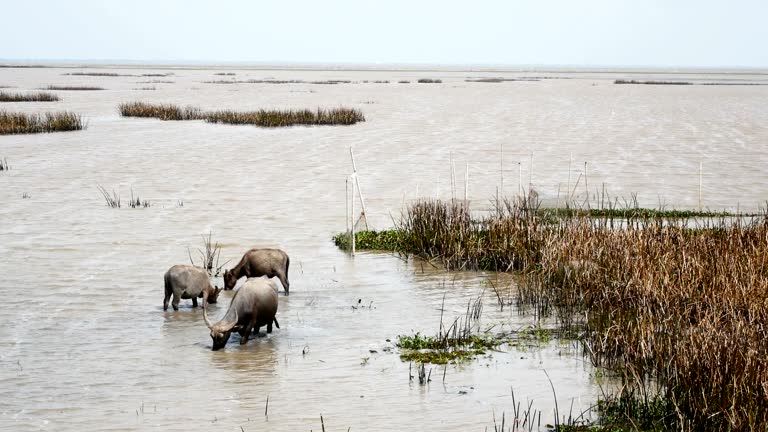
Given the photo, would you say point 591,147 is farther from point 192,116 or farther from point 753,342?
point 753,342

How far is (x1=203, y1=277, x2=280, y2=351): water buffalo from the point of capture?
402 inches

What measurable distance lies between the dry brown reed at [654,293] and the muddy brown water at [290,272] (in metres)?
0.54

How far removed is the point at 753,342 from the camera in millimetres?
8516

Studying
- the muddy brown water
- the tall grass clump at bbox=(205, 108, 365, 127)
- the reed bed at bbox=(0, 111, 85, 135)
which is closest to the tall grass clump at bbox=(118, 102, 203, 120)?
the tall grass clump at bbox=(205, 108, 365, 127)

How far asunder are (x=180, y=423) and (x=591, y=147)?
2688 cm

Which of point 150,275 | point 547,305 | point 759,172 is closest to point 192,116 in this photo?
point 759,172

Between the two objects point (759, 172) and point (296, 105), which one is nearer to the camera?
point (759, 172)

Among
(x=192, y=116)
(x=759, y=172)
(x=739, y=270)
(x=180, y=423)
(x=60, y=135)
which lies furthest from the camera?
(x=192, y=116)

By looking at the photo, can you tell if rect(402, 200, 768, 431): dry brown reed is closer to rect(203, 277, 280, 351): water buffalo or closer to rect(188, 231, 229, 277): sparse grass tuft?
rect(188, 231, 229, 277): sparse grass tuft

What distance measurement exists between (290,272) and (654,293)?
592 cm

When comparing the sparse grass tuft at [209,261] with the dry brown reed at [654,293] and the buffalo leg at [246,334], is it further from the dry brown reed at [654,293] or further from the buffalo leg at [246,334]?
the buffalo leg at [246,334]

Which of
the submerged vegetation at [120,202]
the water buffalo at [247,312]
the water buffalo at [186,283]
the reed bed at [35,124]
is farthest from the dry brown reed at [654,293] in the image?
the reed bed at [35,124]

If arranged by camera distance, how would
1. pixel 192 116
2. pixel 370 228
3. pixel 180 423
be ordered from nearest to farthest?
pixel 180 423 < pixel 370 228 < pixel 192 116

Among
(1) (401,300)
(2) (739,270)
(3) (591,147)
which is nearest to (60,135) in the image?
(3) (591,147)
